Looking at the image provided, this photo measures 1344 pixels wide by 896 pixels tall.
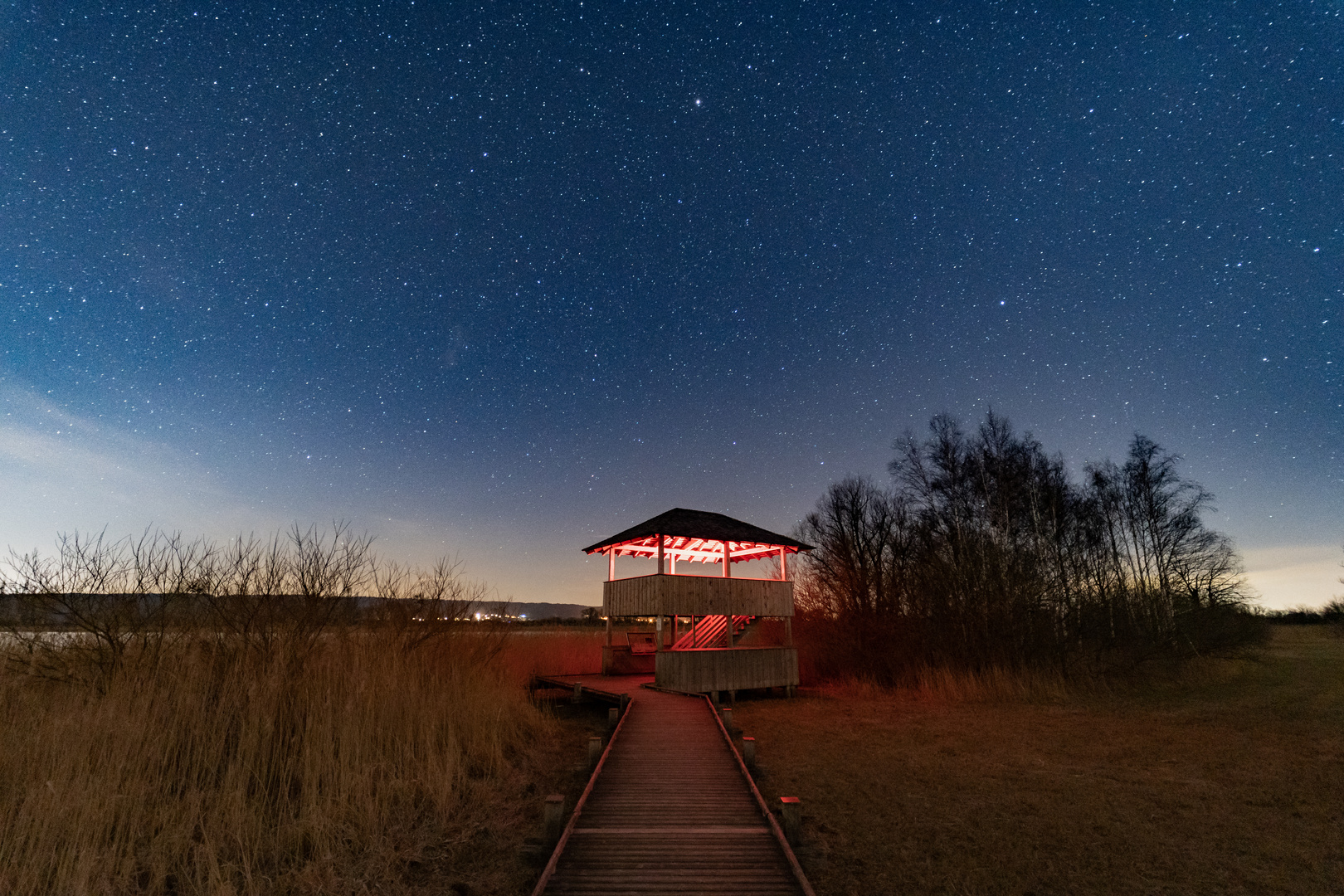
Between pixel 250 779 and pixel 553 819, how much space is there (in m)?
3.97

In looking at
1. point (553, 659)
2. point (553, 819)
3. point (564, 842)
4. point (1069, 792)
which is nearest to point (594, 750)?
point (553, 819)

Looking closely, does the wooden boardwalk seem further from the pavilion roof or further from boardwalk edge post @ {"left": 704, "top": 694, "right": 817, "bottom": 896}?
the pavilion roof

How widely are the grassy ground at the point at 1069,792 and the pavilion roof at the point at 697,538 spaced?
17.8 feet

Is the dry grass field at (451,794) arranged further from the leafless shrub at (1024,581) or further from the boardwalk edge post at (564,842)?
the leafless shrub at (1024,581)

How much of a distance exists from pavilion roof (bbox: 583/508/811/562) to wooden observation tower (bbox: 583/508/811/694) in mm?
39

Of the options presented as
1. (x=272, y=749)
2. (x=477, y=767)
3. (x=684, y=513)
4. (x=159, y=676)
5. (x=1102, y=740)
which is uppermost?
(x=684, y=513)

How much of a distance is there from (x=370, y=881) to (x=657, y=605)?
1300 centimetres

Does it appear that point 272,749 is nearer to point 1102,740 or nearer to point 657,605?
point 657,605

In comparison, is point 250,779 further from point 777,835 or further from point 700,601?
point 700,601

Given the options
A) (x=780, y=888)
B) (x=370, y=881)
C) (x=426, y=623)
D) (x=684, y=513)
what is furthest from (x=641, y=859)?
(x=684, y=513)

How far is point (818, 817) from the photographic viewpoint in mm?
Result: 8719

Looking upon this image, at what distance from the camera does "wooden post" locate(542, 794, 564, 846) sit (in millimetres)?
6699

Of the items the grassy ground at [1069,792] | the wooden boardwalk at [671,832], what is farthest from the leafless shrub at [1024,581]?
the wooden boardwalk at [671,832]

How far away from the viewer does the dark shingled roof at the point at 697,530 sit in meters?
19.6
